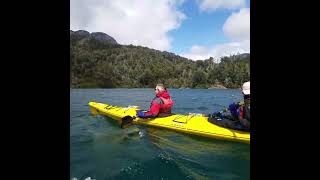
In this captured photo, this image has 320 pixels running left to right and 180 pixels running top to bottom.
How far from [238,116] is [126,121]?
464cm

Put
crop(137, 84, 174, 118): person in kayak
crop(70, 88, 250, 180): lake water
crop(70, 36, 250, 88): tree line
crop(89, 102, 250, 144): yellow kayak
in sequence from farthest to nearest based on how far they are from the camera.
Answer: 1. crop(70, 36, 250, 88): tree line
2. crop(137, 84, 174, 118): person in kayak
3. crop(89, 102, 250, 144): yellow kayak
4. crop(70, 88, 250, 180): lake water

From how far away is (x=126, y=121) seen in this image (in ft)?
37.9

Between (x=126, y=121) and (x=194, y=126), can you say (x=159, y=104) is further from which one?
(x=194, y=126)

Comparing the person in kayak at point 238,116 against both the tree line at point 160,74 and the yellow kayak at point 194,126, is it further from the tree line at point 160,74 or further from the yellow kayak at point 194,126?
the tree line at point 160,74

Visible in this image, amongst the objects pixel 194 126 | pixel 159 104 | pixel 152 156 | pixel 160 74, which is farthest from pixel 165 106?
pixel 160 74

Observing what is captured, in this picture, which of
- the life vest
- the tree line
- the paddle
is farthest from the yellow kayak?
the tree line

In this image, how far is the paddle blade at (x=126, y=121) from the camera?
1147cm

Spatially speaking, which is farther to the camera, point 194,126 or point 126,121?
point 126,121

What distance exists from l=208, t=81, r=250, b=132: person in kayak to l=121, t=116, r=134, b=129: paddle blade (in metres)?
3.20

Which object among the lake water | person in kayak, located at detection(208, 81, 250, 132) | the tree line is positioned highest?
the tree line

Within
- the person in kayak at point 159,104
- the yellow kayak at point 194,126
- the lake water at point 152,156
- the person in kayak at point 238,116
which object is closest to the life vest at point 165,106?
the person in kayak at point 159,104

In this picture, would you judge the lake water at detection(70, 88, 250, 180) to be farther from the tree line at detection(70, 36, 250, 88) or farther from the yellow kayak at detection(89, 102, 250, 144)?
the tree line at detection(70, 36, 250, 88)

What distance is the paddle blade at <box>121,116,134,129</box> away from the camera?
1147 cm
